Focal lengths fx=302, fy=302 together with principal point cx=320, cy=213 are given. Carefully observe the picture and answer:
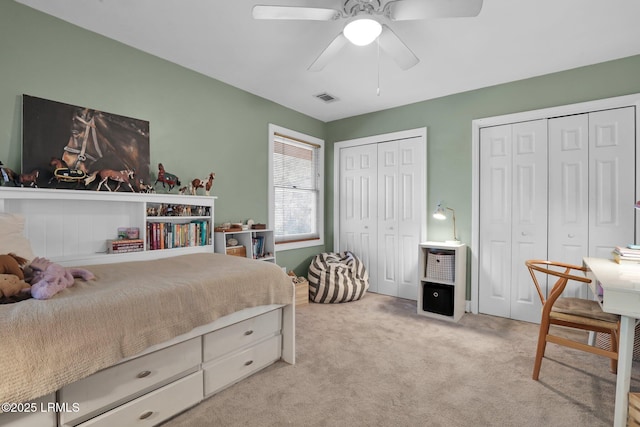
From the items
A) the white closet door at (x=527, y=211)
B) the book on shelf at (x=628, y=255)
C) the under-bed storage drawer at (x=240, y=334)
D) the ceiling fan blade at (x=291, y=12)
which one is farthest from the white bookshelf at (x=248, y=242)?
the book on shelf at (x=628, y=255)

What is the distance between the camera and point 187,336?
1685 millimetres

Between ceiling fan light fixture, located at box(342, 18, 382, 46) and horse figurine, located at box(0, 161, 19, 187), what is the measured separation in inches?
93.1

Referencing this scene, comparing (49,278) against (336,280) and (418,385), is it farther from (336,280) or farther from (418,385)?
(336,280)

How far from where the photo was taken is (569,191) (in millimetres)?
2943

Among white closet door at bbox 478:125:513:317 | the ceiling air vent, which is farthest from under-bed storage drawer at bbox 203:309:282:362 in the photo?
the ceiling air vent

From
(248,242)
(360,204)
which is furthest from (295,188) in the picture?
(248,242)

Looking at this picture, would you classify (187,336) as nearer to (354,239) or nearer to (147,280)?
(147,280)

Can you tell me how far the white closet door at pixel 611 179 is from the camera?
2688 millimetres

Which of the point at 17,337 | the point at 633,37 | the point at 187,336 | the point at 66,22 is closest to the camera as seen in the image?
the point at 17,337

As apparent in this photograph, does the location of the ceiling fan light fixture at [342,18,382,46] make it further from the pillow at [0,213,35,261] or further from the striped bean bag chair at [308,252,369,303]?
the striped bean bag chair at [308,252,369,303]

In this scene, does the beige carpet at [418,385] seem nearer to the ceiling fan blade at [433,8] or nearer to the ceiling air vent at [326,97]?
the ceiling fan blade at [433,8]

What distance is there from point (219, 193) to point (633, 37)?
3.88 meters

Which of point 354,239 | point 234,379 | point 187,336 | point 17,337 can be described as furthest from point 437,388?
point 354,239

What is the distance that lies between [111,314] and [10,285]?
0.48 meters
